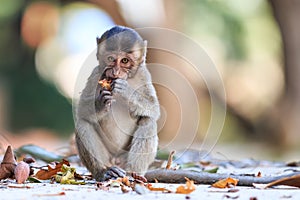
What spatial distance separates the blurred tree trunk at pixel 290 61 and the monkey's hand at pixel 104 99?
714 cm

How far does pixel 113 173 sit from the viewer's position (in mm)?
3078

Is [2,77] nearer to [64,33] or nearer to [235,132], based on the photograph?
[64,33]

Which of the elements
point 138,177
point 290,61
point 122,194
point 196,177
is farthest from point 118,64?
point 290,61

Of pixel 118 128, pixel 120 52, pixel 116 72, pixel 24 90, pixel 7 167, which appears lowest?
pixel 7 167

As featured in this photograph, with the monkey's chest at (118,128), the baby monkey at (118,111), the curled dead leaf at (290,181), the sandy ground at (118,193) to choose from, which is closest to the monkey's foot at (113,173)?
the baby monkey at (118,111)

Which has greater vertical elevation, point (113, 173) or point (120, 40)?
point (120, 40)

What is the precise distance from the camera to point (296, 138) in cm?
1001

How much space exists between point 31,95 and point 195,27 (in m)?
3.43

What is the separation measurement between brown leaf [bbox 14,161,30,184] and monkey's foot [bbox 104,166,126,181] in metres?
0.38

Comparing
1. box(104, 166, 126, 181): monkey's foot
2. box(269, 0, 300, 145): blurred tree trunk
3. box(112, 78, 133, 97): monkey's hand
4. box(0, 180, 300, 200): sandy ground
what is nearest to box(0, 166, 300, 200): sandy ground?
box(0, 180, 300, 200): sandy ground

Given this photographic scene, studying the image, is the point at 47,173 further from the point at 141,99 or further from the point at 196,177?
the point at 196,177

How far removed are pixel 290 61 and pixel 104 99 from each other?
7.41 meters

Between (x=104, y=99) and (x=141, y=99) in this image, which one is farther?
(x=141, y=99)

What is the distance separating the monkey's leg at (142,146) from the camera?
3174 mm
